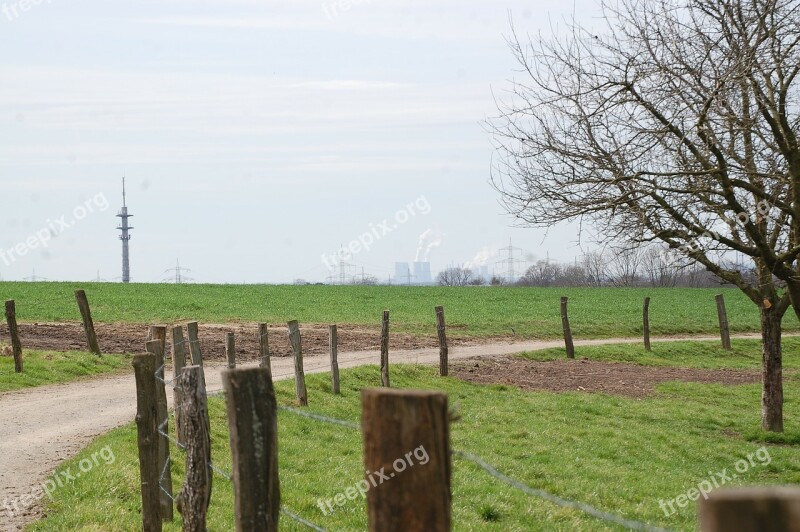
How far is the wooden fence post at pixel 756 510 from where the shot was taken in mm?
1844

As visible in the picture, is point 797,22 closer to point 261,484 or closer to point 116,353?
point 261,484

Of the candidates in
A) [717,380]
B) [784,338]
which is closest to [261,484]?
[717,380]

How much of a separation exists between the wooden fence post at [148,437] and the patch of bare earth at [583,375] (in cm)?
1536

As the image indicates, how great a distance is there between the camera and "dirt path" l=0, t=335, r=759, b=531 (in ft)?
32.5

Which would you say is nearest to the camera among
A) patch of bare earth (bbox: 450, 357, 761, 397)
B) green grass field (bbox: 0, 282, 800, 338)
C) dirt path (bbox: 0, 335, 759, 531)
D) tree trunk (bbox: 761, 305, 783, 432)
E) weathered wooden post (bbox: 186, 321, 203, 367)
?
dirt path (bbox: 0, 335, 759, 531)

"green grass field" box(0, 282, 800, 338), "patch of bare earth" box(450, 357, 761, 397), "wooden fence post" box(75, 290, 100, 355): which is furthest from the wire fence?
"green grass field" box(0, 282, 800, 338)

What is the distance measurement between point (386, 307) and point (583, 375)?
2243 cm

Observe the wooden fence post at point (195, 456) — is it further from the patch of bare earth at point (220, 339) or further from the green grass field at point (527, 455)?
the patch of bare earth at point (220, 339)

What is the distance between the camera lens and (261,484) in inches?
157

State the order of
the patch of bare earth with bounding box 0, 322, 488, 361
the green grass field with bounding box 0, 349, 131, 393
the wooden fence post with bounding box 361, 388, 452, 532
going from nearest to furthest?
the wooden fence post with bounding box 361, 388, 452, 532 → the green grass field with bounding box 0, 349, 131, 393 → the patch of bare earth with bounding box 0, 322, 488, 361

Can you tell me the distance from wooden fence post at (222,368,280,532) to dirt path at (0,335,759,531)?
5351mm

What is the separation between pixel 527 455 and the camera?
1327cm

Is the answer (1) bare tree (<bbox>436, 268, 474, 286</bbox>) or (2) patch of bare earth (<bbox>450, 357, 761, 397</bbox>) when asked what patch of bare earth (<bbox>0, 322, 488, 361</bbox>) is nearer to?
(2) patch of bare earth (<bbox>450, 357, 761, 397</bbox>)
